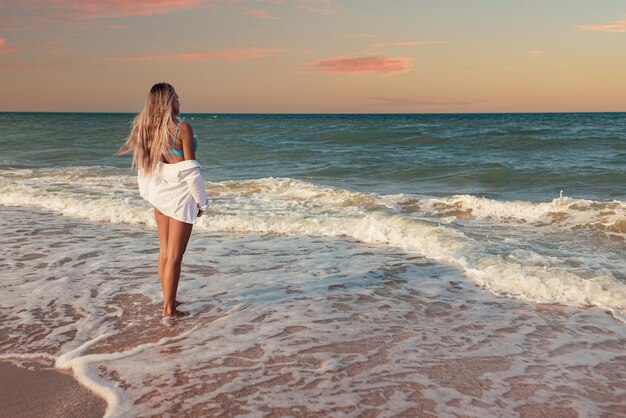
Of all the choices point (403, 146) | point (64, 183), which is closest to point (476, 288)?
point (64, 183)

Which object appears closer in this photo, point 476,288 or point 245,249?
point 476,288

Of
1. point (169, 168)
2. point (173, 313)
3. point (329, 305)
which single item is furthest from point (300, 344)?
point (169, 168)

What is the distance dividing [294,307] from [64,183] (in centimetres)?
1222

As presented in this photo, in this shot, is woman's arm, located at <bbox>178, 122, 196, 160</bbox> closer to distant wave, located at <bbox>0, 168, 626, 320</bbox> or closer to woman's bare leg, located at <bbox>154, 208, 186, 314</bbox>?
woman's bare leg, located at <bbox>154, 208, 186, 314</bbox>

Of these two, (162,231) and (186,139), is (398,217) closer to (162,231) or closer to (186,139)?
(162,231)

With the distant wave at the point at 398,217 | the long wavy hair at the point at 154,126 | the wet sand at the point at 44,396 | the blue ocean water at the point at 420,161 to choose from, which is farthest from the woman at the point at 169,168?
the blue ocean water at the point at 420,161

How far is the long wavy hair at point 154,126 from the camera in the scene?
197 inches

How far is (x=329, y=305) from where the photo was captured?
6016 mm

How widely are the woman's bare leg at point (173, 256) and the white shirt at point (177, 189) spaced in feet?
0.35

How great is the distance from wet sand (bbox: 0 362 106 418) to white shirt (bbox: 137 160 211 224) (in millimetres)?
1609

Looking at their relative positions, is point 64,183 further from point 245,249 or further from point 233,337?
point 233,337

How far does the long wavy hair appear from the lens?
5.00 m

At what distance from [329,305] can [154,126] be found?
2390 mm

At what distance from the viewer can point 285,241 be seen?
30.1 feet
